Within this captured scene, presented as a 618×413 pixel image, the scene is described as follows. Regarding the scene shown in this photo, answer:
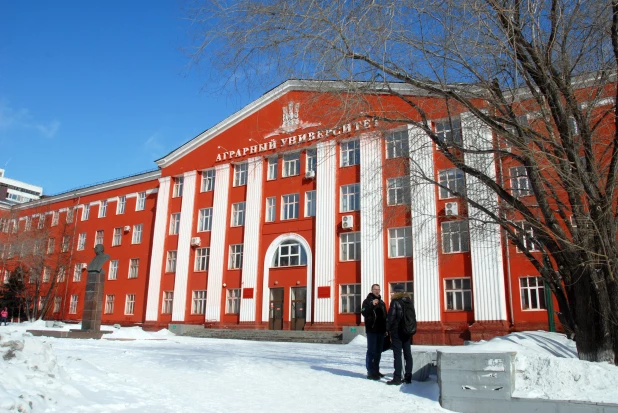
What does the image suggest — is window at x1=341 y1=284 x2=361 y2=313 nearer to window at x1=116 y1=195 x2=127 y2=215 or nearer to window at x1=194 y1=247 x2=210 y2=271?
window at x1=194 y1=247 x2=210 y2=271

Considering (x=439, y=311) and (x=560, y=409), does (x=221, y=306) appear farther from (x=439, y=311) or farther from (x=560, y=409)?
(x=560, y=409)

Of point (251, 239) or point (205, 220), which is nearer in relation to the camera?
point (251, 239)

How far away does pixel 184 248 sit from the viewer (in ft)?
106

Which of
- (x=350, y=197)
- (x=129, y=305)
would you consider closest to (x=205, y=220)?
(x=129, y=305)

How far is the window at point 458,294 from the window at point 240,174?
46.2 feet

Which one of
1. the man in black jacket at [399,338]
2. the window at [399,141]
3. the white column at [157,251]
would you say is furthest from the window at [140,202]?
the man in black jacket at [399,338]

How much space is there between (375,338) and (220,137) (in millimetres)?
26582

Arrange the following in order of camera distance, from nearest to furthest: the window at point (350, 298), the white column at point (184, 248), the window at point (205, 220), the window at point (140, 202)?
the window at point (350, 298) → the white column at point (184, 248) → the window at point (205, 220) → the window at point (140, 202)

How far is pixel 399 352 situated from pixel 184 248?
26409mm

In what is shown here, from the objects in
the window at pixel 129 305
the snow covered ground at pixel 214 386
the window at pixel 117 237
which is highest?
the window at pixel 117 237

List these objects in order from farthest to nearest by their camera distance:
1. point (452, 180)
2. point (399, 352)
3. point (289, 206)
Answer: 1. point (289, 206)
2. point (452, 180)
3. point (399, 352)

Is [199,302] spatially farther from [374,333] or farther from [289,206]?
[374,333]

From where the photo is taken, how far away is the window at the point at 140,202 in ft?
120

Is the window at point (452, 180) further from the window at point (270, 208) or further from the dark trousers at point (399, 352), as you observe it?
the window at point (270, 208)
